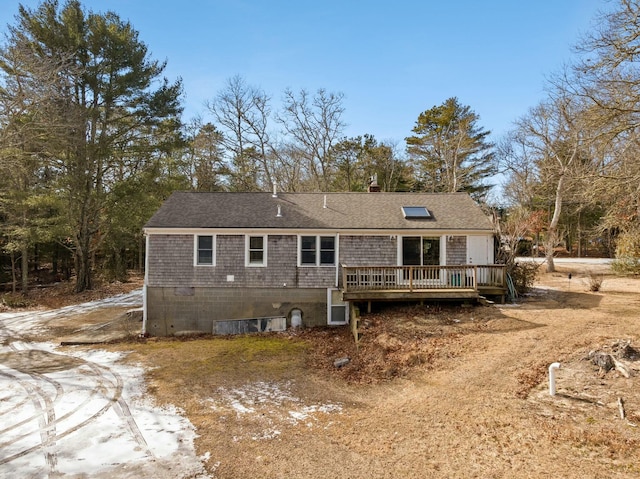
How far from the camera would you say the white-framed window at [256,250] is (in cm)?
1443

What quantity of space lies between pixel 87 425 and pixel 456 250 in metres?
12.5

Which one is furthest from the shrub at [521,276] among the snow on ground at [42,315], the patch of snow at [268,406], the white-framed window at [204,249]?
the snow on ground at [42,315]

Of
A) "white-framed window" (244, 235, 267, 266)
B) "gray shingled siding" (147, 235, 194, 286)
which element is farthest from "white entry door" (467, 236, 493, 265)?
"gray shingled siding" (147, 235, 194, 286)

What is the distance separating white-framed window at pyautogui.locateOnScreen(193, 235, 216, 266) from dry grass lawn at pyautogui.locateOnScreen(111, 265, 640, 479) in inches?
123

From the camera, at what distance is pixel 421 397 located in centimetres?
735

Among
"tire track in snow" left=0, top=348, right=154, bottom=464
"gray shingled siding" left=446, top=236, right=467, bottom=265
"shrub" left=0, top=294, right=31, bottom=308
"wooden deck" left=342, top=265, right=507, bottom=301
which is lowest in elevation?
"tire track in snow" left=0, top=348, right=154, bottom=464

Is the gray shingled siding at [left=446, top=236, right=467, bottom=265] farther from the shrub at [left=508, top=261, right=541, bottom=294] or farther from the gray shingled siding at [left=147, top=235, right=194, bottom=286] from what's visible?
the gray shingled siding at [left=147, top=235, right=194, bottom=286]

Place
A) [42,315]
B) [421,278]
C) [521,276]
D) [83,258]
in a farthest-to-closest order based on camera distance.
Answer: [83,258] → [42,315] → [521,276] → [421,278]

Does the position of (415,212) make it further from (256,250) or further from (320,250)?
(256,250)

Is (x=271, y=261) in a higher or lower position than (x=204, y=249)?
lower

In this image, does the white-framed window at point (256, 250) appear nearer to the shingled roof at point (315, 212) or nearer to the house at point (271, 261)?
the house at point (271, 261)

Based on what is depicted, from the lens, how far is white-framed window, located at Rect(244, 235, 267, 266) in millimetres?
14430

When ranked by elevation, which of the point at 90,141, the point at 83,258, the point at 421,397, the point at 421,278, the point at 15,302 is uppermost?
the point at 90,141

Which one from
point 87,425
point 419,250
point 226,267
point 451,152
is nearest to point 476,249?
point 419,250
